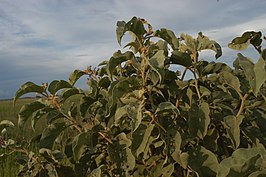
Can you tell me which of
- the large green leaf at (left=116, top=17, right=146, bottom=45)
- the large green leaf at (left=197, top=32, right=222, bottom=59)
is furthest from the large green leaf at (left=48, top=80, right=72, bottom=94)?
the large green leaf at (left=197, top=32, right=222, bottom=59)

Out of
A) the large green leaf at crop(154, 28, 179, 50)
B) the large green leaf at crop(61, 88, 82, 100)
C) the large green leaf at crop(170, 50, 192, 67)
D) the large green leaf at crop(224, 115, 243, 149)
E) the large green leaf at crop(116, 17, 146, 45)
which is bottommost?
the large green leaf at crop(224, 115, 243, 149)

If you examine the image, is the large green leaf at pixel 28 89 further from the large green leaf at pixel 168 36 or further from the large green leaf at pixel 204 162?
the large green leaf at pixel 204 162

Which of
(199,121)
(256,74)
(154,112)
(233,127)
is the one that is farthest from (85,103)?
(256,74)

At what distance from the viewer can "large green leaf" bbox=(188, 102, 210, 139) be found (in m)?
1.42

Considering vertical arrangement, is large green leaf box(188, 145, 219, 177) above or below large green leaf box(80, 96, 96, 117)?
below

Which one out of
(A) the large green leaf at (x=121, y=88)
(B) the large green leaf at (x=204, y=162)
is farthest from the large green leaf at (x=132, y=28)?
(B) the large green leaf at (x=204, y=162)

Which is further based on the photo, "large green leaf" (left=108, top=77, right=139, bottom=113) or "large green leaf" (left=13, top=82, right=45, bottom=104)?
"large green leaf" (left=13, top=82, right=45, bottom=104)

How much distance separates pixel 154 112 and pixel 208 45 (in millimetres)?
397

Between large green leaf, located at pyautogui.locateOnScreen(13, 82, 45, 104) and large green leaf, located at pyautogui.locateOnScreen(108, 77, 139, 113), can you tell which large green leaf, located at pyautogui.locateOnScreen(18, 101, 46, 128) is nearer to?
large green leaf, located at pyautogui.locateOnScreen(13, 82, 45, 104)

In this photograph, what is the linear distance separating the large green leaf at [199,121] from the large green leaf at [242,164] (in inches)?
8.6

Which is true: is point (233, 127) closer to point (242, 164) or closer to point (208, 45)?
point (242, 164)

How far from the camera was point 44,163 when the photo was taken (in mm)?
1697

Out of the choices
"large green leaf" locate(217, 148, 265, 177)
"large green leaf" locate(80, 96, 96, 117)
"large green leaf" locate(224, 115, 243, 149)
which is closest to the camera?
"large green leaf" locate(217, 148, 265, 177)

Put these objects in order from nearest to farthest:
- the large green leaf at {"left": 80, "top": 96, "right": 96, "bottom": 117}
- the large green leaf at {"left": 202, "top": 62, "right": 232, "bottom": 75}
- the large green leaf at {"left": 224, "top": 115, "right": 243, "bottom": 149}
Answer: the large green leaf at {"left": 224, "top": 115, "right": 243, "bottom": 149}, the large green leaf at {"left": 202, "top": 62, "right": 232, "bottom": 75}, the large green leaf at {"left": 80, "top": 96, "right": 96, "bottom": 117}
